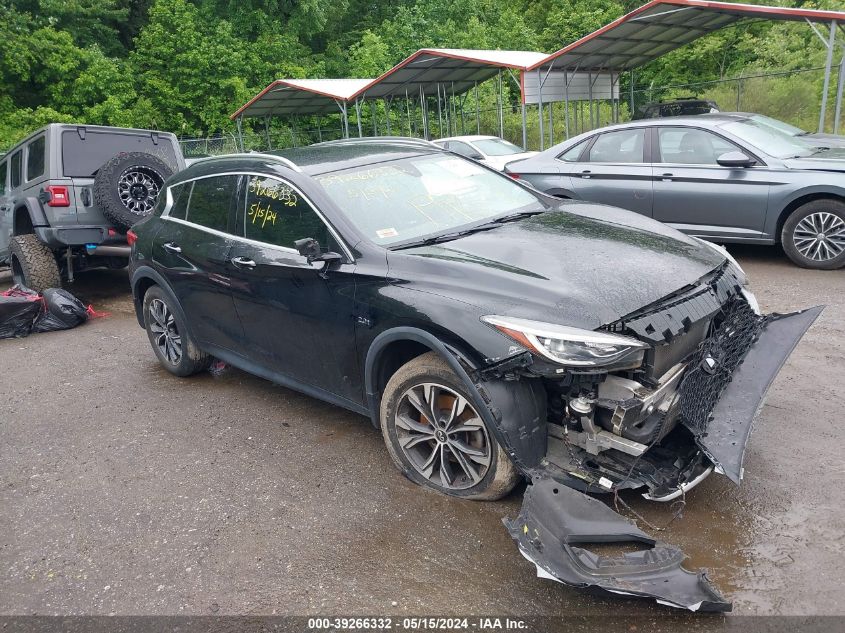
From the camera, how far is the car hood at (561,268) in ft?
10.1

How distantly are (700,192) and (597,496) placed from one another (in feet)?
17.1

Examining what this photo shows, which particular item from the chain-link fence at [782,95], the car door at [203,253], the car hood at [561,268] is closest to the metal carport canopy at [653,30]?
the chain-link fence at [782,95]

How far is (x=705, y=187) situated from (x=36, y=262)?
25.5 ft

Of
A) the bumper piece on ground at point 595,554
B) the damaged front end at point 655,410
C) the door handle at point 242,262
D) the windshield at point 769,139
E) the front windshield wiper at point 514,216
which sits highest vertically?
the windshield at point 769,139

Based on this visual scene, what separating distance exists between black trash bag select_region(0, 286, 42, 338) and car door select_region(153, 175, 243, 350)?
10.0 ft

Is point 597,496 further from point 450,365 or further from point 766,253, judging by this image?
point 766,253

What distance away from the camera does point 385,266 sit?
141 inches

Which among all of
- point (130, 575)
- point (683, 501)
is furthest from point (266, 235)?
point (683, 501)

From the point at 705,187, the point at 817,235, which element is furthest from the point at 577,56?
the point at 817,235

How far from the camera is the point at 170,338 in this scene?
5.64 metres

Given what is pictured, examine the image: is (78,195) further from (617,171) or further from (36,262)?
(617,171)

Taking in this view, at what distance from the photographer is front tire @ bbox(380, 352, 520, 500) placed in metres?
3.27

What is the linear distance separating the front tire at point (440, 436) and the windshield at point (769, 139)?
5599mm

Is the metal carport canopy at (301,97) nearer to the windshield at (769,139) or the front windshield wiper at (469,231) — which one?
the windshield at (769,139)
